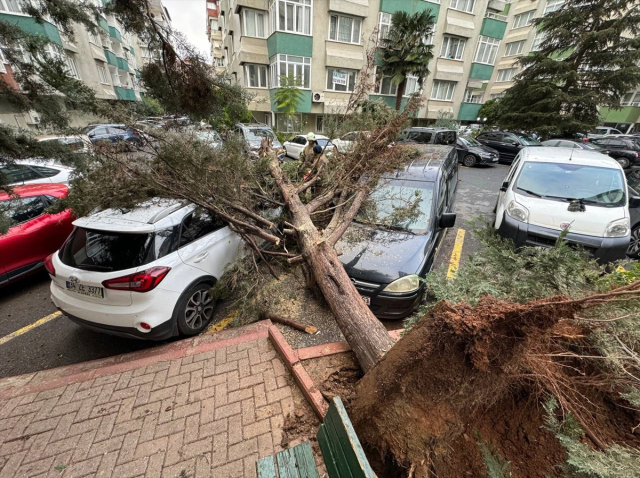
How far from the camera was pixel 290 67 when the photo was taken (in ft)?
57.2

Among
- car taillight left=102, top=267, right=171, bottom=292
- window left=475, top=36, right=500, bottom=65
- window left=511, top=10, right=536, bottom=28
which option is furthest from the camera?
window left=511, top=10, right=536, bottom=28

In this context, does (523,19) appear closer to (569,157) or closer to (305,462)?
(569,157)

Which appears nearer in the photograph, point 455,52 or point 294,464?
point 294,464

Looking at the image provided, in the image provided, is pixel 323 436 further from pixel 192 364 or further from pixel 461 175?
pixel 461 175

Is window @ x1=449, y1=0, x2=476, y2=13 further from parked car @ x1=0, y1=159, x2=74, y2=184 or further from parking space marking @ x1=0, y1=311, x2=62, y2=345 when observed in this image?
parking space marking @ x1=0, y1=311, x2=62, y2=345

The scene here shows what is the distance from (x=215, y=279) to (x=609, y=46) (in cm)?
2510

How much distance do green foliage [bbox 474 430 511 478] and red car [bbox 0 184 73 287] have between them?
618 centimetres

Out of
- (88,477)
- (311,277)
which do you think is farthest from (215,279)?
(88,477)

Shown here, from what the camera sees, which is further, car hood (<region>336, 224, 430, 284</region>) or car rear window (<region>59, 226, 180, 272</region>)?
car hood (<region>336, 224, 430, 284</region>)

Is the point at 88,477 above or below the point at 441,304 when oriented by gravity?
below

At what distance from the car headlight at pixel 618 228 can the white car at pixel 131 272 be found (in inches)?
242

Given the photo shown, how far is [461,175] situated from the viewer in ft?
38.5

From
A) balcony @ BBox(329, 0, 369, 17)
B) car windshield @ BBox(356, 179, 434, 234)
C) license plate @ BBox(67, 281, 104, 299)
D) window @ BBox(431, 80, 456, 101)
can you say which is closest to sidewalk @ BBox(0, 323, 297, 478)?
license plate @ BBox(67, 281, 104, 299)

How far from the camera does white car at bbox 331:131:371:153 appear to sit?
4803 mm
